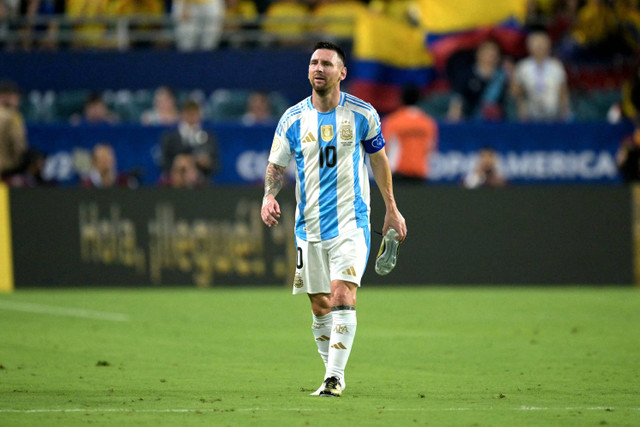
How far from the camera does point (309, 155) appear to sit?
7.89 m

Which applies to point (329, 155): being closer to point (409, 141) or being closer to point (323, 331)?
point (323, 331)

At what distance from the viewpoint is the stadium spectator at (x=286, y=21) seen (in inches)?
832

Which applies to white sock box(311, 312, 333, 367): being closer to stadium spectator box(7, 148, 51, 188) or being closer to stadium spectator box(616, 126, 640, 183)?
stadium spectator box(7, 148, 51, 188)

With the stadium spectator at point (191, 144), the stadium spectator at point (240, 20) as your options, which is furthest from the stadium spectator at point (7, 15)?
the stadium spectator at point (191, 144)

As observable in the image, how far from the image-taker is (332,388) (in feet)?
24.7

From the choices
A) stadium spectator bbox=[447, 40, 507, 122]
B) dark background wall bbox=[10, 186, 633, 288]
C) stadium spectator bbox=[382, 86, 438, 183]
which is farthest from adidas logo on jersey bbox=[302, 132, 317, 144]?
stadium spectator bbox=[447, 40, 507, 122]

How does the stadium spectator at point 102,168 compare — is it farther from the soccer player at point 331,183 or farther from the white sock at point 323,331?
the soccer player at point 331,183

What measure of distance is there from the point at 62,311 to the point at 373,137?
732 centimetres

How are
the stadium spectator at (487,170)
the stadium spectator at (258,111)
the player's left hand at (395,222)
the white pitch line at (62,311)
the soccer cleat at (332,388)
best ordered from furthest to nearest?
1. the stadium spectator at (258,111)
2. the stadium spectator at (487,170)
3. the white pitch line at (62,311)
4. the player's left hand at (395,222)
5. the soccer cleat at (332,388)

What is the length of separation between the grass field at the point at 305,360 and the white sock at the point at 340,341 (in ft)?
0.66

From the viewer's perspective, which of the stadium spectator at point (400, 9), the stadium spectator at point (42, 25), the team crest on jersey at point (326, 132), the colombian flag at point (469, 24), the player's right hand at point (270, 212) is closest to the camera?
the player's right hand at point (270, 212)

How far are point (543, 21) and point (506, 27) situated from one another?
2.91ft

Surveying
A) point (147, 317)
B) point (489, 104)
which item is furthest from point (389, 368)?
point (489, 104)

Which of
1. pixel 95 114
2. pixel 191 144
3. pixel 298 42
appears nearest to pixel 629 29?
pixel 298 42
